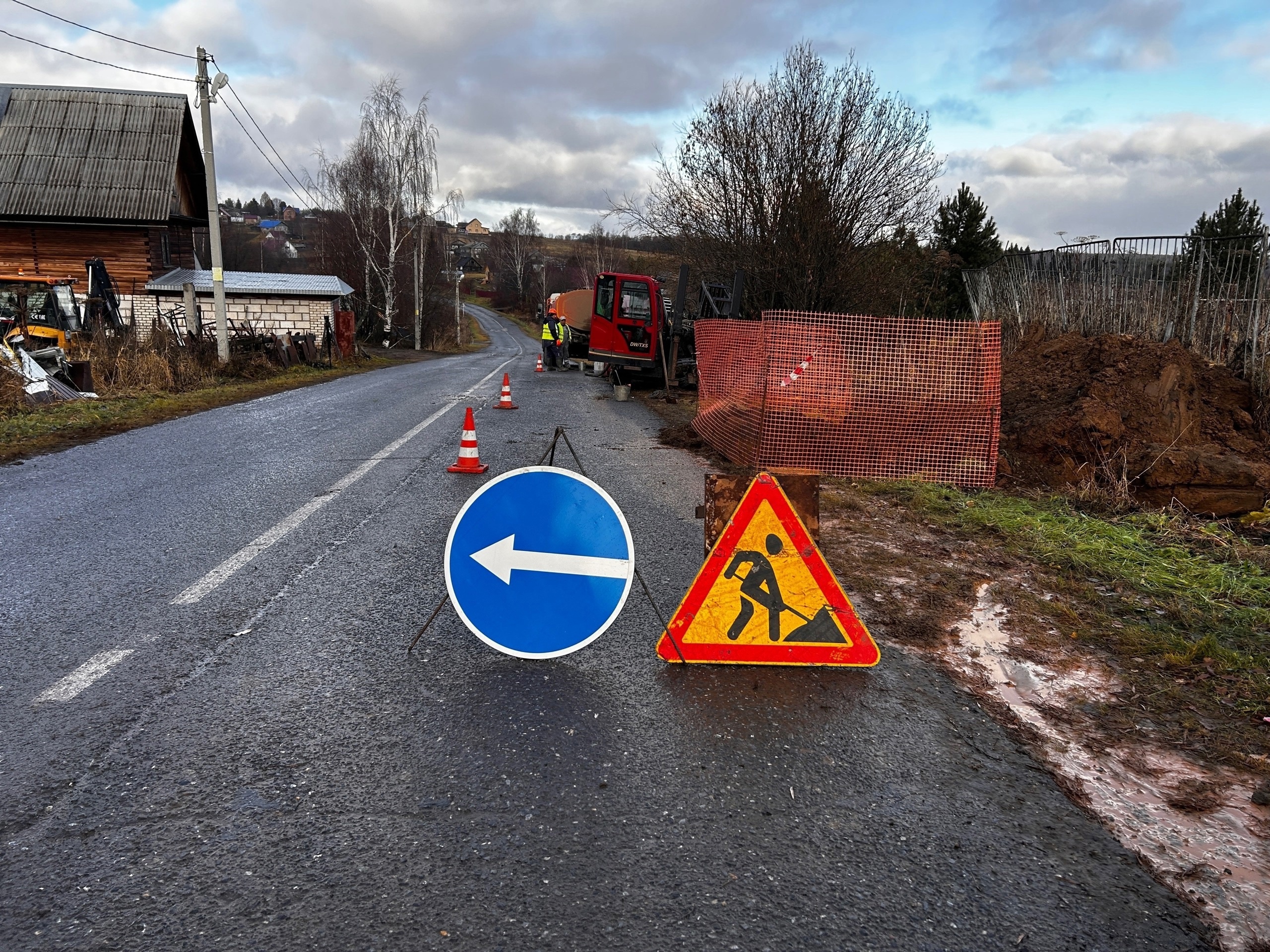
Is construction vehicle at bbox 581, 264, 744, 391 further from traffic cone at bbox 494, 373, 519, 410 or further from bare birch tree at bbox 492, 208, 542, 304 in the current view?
bare birch tree at bbox 492, 208, 542, 304

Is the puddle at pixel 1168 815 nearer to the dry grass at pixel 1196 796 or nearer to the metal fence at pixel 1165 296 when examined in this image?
the dry grass at pixel 1196 796

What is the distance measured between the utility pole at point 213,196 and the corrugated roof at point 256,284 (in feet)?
35.4

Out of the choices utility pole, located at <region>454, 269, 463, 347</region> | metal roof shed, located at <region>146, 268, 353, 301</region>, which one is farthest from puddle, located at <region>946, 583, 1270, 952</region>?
utility pole, located at <region>454, 269, 463, 347</region>

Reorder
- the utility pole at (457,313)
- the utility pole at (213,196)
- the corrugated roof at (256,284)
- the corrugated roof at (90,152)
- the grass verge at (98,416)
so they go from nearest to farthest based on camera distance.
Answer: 1. the grass verge at (98,416)
2. the utility pole at (213,196)
3. the corrugated roof at (90,152)
4. the corrugated roof at (256,284)
5. the utility pole at (457,313)

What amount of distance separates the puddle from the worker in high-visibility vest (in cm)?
2519

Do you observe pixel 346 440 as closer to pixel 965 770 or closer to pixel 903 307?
pixel 965 770

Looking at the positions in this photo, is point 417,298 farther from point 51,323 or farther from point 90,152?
point 51,323

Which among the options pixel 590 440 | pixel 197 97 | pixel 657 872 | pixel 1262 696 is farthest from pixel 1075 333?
pixel 197 97

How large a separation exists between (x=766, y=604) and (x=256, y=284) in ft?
107

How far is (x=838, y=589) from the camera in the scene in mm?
3916

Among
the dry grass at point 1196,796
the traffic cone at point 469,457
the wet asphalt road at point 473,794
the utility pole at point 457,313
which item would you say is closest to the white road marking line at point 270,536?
the wet asphalt road at point 473,794

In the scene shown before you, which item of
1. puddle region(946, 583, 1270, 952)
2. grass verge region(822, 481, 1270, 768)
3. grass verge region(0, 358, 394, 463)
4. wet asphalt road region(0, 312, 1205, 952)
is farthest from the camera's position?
grass verge region(0, 358, 394, 463)

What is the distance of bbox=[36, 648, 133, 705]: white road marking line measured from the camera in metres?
3.30

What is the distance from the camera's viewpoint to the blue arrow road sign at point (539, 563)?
3.65 m
